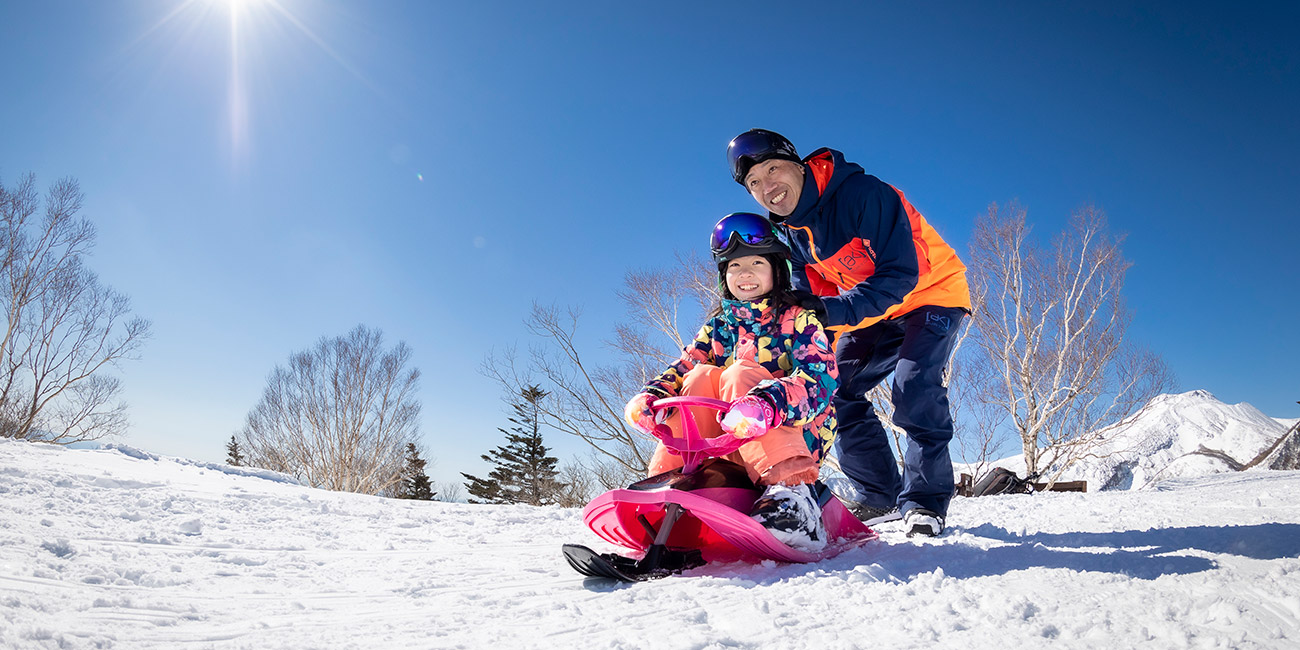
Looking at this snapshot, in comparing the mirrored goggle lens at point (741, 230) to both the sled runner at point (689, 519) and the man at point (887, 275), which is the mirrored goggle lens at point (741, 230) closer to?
the man at point (887, 275)

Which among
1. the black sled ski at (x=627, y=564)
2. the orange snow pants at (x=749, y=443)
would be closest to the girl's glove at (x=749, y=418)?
the orange snow pants at (x=749, y=443)

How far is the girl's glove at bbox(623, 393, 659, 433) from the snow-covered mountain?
742 centimetres

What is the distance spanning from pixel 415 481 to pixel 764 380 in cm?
2151

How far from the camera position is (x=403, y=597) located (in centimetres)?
131

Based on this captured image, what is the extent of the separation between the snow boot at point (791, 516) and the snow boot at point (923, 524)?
67cm

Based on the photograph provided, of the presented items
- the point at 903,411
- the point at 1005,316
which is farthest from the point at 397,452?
the point at 903,411

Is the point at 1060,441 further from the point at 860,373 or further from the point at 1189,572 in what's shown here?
the point at 1189,572

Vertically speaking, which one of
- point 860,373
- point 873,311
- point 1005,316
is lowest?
point 860,373

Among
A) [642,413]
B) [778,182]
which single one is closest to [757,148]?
[778,182]

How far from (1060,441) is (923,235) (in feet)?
33.6

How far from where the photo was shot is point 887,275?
220cm

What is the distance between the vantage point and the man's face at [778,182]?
2.36m

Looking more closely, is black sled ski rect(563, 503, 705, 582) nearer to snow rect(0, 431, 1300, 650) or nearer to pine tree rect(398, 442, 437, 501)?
snow rect(0, 431, 1300, 650)

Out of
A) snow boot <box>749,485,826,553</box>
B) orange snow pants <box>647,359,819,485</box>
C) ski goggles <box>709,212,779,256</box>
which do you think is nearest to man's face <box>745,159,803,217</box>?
ski goggles <box>709,212,779,256</box>
